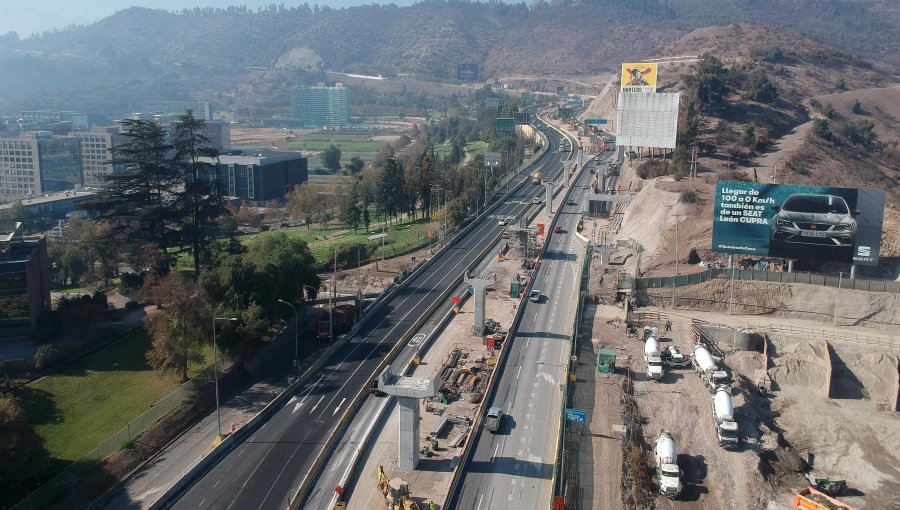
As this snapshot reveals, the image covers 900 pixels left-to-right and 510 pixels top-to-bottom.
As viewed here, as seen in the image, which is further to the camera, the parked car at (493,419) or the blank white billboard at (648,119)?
the blank white billboard at (648,119)

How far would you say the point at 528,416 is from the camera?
45000 millimetres

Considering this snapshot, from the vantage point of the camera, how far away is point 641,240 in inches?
3078

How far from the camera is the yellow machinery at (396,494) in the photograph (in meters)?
35.2

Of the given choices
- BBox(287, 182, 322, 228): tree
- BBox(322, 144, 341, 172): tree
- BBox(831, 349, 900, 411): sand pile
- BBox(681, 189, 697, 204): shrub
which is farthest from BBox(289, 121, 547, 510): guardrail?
BBox(322, 144, 341, 172): tree

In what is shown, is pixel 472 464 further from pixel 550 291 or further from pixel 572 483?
pixel 550 291

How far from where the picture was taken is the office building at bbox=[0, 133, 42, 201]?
6314 inches

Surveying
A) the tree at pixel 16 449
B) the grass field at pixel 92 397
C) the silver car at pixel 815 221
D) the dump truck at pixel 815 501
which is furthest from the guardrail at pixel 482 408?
the grass field at pixel 92 397

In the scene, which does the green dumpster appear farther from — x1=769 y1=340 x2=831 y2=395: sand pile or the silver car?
the silver car

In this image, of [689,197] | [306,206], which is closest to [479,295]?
[689,197]

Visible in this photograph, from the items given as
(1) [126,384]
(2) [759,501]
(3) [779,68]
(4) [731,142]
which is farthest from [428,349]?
(3) [779,68]

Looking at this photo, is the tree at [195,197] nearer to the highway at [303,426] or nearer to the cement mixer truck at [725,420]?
the highway at [303,426]

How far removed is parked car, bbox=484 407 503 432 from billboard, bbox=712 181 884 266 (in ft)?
101

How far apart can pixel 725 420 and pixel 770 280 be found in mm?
22492

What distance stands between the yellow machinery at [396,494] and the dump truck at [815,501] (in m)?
21.3
